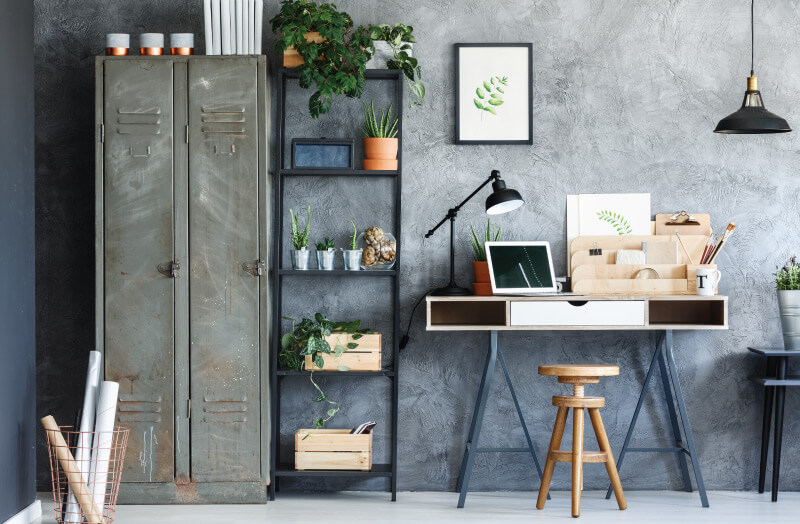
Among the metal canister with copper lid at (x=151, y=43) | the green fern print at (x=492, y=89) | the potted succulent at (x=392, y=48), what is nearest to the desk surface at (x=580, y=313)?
the green fern print at (x=492, y=89)

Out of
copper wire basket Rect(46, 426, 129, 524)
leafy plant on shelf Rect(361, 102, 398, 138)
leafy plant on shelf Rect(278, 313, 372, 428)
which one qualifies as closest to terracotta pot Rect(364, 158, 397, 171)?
leafy plant on shelf Rect(361, 102, 398, 138)

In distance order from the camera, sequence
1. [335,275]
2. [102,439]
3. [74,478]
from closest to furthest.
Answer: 1. [74,478]
2. [102,439]
3. [335,275]

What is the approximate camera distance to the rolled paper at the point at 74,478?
368cm

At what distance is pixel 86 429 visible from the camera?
3844 mm

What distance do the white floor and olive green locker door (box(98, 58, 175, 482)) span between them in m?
0.38

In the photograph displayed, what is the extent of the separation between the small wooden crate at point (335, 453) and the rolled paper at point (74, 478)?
3.27 ft

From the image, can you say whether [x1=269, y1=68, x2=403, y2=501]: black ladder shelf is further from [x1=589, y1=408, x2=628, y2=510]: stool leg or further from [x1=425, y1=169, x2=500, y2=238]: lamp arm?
[x1=589, y1=408, x2=628, y2=510]: stool leg

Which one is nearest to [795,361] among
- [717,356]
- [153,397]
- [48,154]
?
[717,356]

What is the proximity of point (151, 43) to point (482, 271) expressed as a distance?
207 centimetres

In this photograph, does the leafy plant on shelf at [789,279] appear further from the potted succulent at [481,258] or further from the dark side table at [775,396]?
the potted succulent at [481,258]

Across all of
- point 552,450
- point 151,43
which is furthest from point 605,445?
point 151,43

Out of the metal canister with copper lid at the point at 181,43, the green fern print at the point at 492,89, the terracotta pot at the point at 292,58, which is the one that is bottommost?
the green fern print at the point at 492,89

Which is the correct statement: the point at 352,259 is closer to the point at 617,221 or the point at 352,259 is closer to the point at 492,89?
the point at 492,89

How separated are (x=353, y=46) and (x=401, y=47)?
10.3 inches
